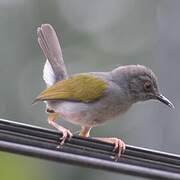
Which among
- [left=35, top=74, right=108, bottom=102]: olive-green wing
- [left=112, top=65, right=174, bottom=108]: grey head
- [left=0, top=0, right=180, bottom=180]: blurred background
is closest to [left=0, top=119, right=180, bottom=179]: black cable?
[left=35, top=74, right=108, bottom=102]: olive-green wing

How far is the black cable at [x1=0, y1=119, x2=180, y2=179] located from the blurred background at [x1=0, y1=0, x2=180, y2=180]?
535 centimetres

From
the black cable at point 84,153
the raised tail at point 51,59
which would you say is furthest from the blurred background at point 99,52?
the black cable at point 84,153

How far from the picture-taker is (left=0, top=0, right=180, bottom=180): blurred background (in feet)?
35.0

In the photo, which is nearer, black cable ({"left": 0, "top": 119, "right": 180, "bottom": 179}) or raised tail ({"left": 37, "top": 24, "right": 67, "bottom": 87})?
black cable ({"left": 0, "top": 119, "right": 180, "bottom": 179})

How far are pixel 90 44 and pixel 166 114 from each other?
215cm

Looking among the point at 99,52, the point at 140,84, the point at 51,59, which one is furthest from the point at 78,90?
the point at 99,52

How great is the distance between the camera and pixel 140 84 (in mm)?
6172

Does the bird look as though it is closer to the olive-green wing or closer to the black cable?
the olive-green wing

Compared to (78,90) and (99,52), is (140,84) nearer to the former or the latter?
(78,90)

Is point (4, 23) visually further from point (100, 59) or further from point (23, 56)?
point (100, 59)

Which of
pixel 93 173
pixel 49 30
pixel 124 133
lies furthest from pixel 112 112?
pixel 124 133

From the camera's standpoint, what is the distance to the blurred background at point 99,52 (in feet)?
35.0

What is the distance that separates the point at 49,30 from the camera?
7.02 metres

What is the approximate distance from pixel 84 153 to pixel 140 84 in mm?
2212
